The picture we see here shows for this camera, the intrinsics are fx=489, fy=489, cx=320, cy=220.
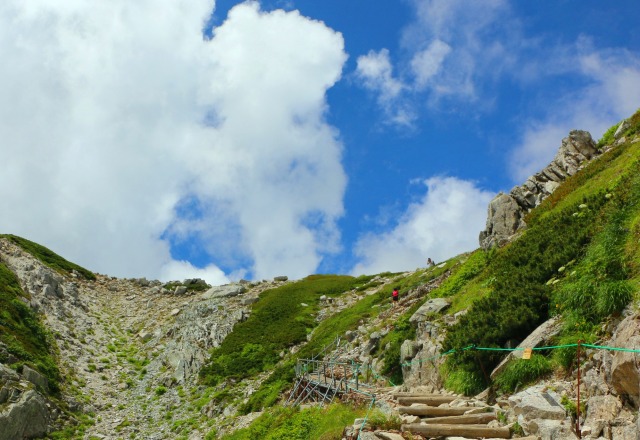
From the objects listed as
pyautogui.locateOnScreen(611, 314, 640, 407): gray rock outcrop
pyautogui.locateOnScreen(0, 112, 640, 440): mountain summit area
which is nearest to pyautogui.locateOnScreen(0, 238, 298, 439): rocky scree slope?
pyautogui.locateOnScreen(0, 112, 640, 440): mountain summit area

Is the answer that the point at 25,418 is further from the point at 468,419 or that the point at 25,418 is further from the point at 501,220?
the point at 501,220

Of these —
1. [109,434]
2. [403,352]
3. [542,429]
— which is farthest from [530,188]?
[109,434]

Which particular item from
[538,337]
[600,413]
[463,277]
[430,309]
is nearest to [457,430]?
[600,413]

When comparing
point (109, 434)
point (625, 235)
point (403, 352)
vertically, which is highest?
point (625, 235)

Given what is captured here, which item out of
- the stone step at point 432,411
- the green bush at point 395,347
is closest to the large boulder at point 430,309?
the green bush at point 395,347

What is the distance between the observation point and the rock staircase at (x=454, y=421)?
432 inches

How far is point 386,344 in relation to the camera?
25.6 m

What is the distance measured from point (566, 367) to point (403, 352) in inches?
396

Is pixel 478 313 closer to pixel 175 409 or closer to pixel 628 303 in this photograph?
pixel 628 303

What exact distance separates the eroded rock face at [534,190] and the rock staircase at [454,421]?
20527 mm

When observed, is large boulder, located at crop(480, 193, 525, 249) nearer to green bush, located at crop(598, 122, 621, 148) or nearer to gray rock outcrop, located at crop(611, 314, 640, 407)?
green bush, located at crop(598, 122, 621, 148)

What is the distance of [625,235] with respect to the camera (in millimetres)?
14328

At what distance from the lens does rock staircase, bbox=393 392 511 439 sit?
11.0 meters

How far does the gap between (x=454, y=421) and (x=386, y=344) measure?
13.9m
